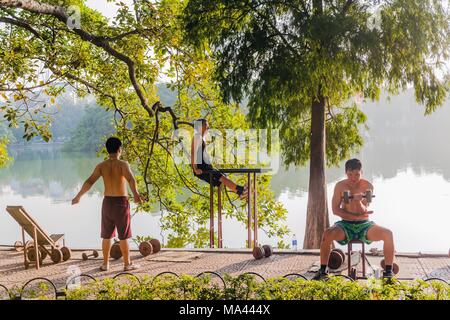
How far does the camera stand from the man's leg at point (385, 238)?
5.86m

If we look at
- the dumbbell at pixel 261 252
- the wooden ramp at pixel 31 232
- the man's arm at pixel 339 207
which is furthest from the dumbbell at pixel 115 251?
the man's arm at pixel 339 207

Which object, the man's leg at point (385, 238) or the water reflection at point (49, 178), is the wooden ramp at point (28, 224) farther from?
the water reflection at point (49, 178)

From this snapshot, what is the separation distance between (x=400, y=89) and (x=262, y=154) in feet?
18.8

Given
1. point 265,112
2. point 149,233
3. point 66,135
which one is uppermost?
point 66,135

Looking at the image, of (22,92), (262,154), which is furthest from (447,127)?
(22,92)

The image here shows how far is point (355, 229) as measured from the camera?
5.96m

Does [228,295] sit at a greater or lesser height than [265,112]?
lesser

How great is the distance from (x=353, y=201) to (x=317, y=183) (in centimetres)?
371

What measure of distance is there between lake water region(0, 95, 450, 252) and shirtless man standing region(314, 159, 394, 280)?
8369 mm

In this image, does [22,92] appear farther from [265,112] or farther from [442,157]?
[442,157]

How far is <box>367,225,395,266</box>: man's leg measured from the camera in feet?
19.2

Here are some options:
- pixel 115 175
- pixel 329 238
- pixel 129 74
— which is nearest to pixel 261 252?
pixel 329 238

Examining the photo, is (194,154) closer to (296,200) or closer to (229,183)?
(229,183)

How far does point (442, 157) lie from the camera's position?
5366 centimetres
